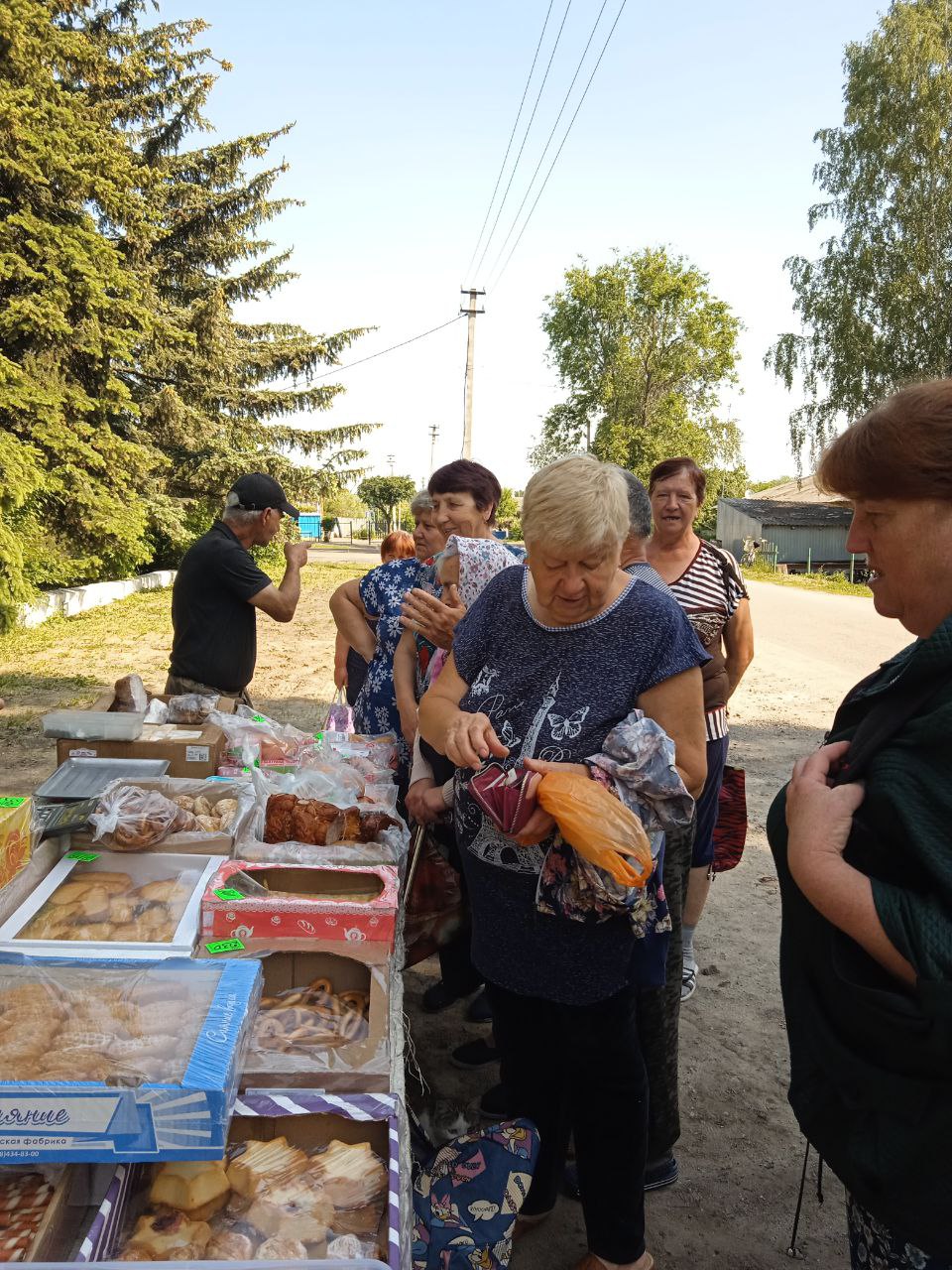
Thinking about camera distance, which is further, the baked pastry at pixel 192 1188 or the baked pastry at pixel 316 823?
the baked pastry at pixel 316 823

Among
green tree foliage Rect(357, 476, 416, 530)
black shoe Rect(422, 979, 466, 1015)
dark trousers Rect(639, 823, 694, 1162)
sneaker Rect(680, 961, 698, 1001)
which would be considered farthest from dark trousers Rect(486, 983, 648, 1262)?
green tree foliage Rect(357, 476, 416, 530)

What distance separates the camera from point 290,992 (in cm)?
199

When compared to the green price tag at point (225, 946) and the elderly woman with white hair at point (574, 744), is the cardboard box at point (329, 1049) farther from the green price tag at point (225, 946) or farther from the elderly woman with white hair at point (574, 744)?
the elderly woman with white hair at point (574, 744)

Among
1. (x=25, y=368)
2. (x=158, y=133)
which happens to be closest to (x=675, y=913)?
(x=25, y=368)

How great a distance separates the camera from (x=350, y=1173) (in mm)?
1489

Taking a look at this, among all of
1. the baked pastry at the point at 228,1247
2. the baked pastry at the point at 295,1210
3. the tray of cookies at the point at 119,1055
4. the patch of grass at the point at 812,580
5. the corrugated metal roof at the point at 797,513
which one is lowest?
the patch of grass at the point at 812,580

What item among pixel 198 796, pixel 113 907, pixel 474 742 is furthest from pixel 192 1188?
pixel 198 796

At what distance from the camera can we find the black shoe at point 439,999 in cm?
347

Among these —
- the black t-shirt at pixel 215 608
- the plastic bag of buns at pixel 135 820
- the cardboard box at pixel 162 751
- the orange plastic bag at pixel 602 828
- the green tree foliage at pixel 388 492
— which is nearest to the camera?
the orange plastic bag at pixel 602 828

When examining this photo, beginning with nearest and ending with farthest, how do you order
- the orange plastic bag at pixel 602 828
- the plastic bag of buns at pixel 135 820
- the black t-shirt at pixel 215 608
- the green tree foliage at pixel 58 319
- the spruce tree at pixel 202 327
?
1. the orange plastic bag at pixel 602 828
2. the plastic bag of buns at pixel 135 820
3. the black t-shirt at pixel 215 608
4. the green tree foliage at pixel 58 319
5. the spruce tree at pixel 202 327

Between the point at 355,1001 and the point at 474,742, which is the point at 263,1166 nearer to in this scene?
the point at 355,1001

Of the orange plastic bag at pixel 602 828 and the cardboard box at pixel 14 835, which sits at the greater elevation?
the orange plastic bag at pixel 602 828

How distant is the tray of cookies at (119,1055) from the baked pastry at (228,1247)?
5.8 inches

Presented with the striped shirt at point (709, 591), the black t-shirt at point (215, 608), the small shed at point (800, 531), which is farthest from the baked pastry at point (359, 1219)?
the small shed at point (800, 531)
